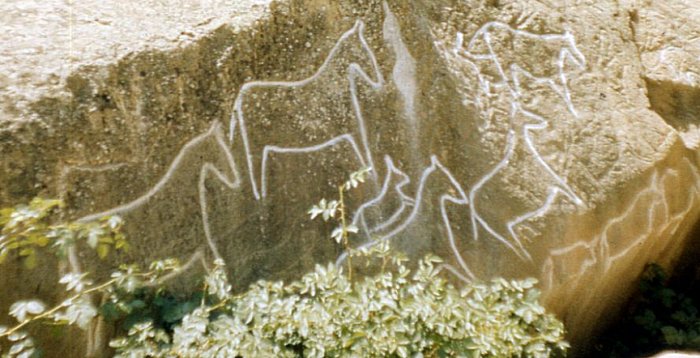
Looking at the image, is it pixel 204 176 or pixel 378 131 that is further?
pixel 378 131

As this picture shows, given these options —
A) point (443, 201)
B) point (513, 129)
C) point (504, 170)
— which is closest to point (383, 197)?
point (443, 201)

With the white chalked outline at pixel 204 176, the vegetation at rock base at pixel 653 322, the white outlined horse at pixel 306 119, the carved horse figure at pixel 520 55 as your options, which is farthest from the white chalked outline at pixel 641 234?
the white chalked outline at pixel 204 176

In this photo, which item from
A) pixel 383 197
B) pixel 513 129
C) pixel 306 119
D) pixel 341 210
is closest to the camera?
pixel 341 210

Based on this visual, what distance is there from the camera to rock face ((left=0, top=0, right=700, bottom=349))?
2646 millimetres

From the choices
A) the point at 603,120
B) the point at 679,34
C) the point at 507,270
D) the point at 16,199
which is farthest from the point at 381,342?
the point at 679,34

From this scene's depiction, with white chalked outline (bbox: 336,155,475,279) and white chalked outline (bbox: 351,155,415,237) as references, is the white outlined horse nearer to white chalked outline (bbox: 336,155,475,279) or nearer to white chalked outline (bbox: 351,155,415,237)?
white chalked outline (bbox: 351,155,415,237)

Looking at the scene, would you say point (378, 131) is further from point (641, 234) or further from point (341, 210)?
point (641, 234)

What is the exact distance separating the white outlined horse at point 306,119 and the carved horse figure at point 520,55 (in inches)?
19.4

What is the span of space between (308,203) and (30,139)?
1.08 metres

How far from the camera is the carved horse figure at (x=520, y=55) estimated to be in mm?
3293

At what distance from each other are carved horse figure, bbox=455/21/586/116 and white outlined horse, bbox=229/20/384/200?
492mm

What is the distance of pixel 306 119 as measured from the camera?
3.02 metres

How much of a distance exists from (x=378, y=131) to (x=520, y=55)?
78cm

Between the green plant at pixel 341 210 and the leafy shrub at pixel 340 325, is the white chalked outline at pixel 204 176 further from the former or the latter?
the green plant at pixel 341 210
